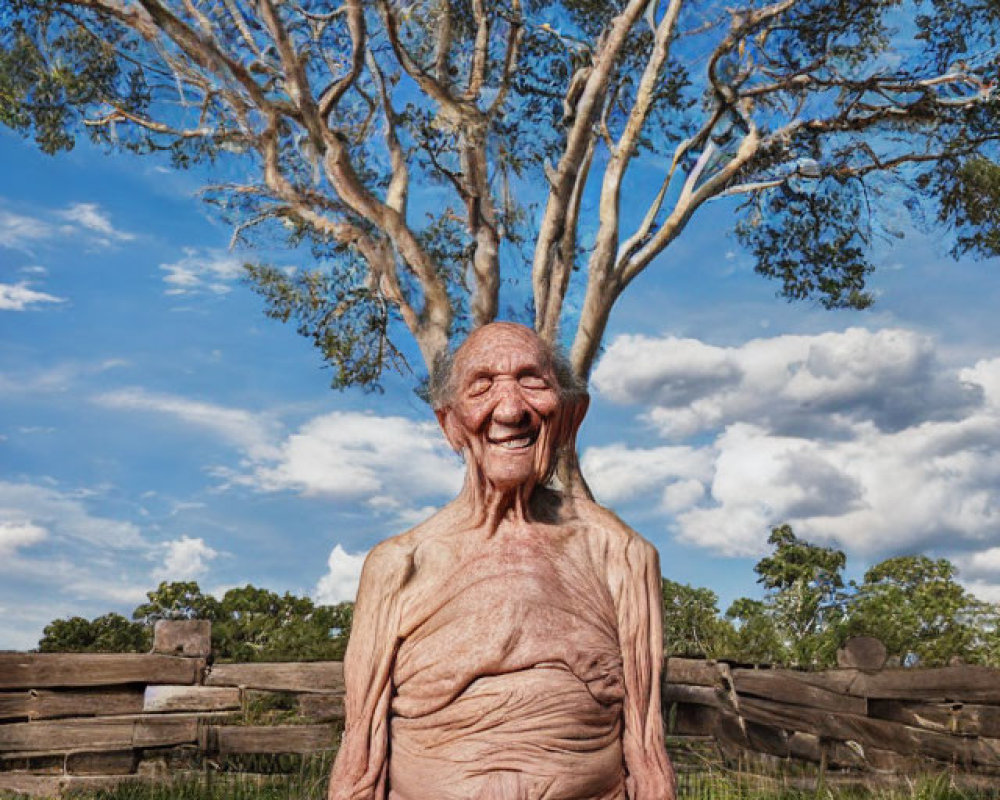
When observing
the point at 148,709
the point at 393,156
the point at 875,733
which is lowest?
the point at 875,733

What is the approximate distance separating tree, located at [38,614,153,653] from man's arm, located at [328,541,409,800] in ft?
22.2

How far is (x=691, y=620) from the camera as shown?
32.4ft

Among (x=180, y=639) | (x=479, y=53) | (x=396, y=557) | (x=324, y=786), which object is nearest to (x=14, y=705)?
(x=180, y=639)

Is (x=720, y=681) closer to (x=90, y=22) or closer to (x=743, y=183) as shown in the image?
(x=743, y=183)

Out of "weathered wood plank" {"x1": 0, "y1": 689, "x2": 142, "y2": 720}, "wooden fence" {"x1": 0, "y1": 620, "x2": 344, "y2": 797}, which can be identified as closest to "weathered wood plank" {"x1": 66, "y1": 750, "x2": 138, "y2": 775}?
"wooden fence" {"x1": 0, "y1": 620, "x2": 344, "y2": 797}

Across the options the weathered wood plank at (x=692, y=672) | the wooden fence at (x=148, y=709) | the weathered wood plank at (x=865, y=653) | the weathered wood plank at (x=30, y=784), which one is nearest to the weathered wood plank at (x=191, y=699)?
the wooden fence at (x=148, y=709)

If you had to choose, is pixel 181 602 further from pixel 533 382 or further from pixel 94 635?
pixel 533 382

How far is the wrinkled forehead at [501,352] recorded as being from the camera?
2.85 meters

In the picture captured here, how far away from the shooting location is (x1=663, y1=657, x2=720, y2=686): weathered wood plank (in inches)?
317

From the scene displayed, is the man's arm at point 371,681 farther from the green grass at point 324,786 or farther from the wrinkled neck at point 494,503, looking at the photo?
the green grass at point 324,786

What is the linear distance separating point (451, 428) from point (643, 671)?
86 cm

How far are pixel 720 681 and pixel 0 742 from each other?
210 inches

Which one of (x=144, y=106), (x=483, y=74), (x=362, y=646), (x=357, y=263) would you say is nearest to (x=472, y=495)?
(x=362, y=646)

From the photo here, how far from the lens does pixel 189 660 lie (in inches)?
303
